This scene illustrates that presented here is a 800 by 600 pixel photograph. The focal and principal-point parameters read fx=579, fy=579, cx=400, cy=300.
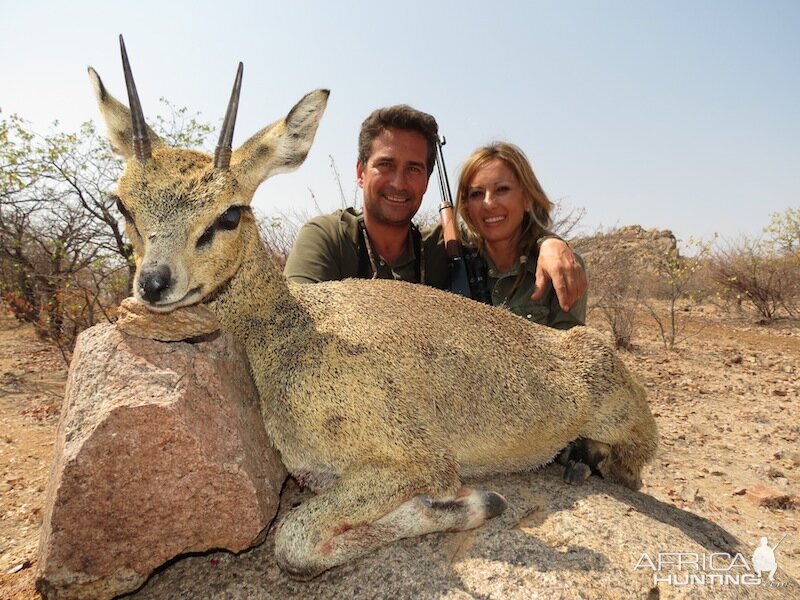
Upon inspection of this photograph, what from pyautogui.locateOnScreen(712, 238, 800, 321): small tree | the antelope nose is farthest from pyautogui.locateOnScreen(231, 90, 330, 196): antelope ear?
pyautogui.locateOnScreen(712, 238, 800, 321): small tree

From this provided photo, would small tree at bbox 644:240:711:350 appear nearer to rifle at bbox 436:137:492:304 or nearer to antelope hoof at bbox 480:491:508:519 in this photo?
rifle at bbox 436:137:492:304

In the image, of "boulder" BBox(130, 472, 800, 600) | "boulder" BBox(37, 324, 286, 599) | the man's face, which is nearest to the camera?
"boulder" BBox(37, 324, 286, 599)

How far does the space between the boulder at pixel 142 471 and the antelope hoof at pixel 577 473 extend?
272 cm

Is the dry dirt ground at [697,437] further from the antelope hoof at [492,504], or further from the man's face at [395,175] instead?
the man's face at [395,175]

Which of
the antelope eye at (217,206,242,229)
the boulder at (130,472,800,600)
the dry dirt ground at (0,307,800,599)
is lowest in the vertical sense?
the dry dirt ground at (0,307,800,599)

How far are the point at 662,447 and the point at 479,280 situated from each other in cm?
459

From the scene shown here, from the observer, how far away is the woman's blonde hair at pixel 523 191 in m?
7.75

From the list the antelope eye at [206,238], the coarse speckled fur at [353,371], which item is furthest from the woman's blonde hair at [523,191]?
the antelope eye at [206,238]

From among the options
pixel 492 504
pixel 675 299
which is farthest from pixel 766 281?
pixel 492 504

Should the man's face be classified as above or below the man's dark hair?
below

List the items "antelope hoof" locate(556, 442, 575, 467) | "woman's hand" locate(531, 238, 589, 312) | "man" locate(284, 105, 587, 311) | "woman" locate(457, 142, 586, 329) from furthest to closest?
"man" locate(284, 105, 587, 311)
"woman" locate(457, 142, 586, 329)
"woman's hand" locate(531, 238, 589, 312)
"antelope hoof" locate(556, 442, 575, 467)

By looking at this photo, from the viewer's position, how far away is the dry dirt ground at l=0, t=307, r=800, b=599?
6730 millimetres

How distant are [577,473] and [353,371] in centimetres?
244

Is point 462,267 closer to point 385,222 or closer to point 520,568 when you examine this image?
point 385,222
